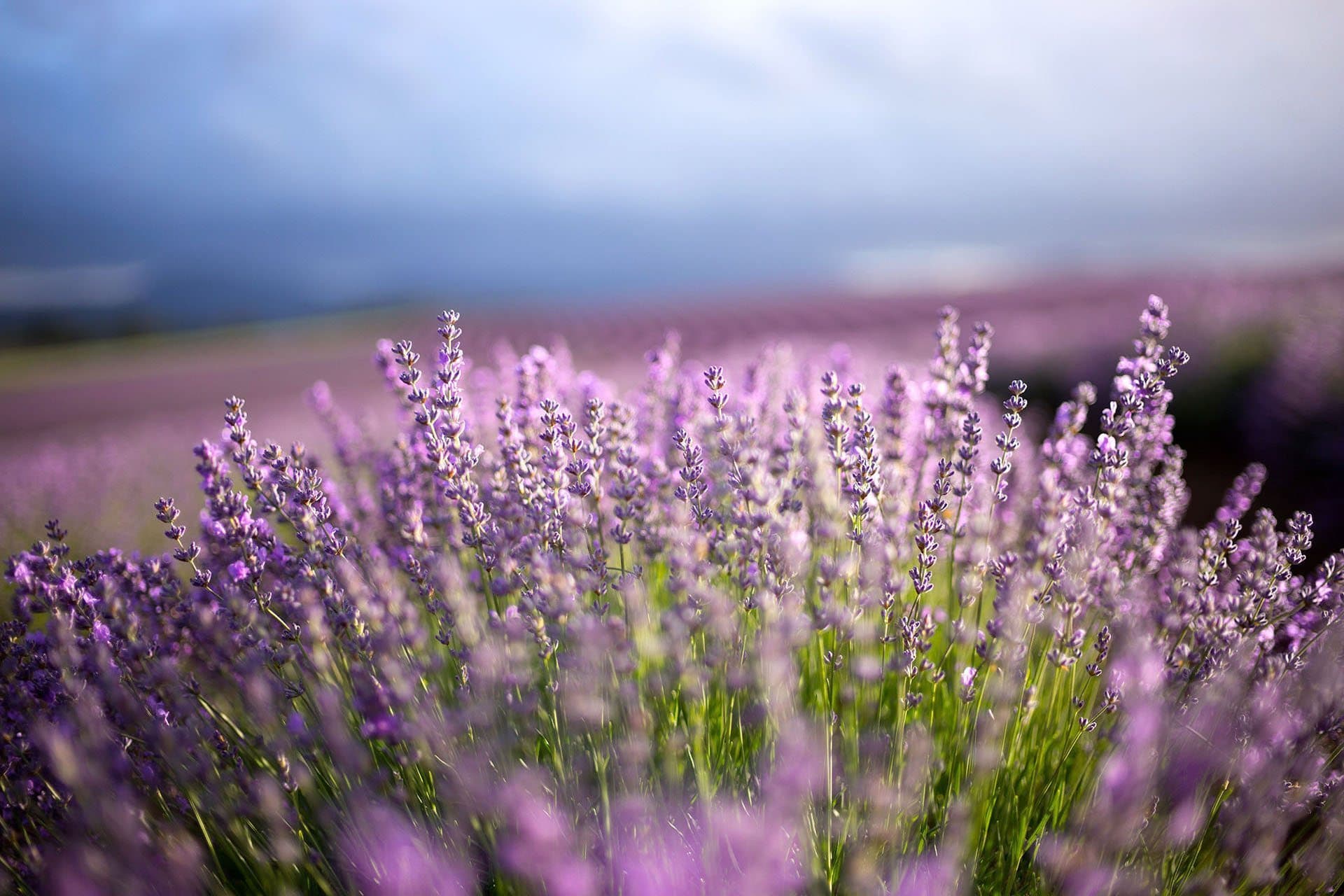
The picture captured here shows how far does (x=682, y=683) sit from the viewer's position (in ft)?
4.55

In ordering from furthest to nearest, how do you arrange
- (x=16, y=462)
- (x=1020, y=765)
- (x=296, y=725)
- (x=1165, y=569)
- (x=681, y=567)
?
(x=16, y=462) → (x=1165, y=569) → (x=1020, y=765) → (x=681, y=567) → (x=296, y=725)

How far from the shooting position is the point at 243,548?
1.63 metres

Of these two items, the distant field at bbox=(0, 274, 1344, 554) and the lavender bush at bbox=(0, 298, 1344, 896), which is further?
the distant field at bbox=(0, 274, 1344, 554)

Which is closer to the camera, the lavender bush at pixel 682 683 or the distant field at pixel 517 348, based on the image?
the lavender bush at pixel 682 683

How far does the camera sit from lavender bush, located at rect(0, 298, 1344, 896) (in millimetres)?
1262

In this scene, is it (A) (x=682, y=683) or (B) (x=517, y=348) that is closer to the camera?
(A) (x=682, y=683)

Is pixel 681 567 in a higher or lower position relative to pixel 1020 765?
higher

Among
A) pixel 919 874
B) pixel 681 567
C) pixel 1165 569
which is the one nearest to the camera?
pixel 919 874

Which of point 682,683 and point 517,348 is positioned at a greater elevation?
point 517,348

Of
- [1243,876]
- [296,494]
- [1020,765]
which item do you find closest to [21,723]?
[296,494]

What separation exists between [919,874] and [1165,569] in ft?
4.98

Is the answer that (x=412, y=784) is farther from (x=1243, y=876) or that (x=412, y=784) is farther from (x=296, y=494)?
(x=1243, y=876)

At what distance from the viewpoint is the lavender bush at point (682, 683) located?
1262 millimetres

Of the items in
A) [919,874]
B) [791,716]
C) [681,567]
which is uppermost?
[681,567]
